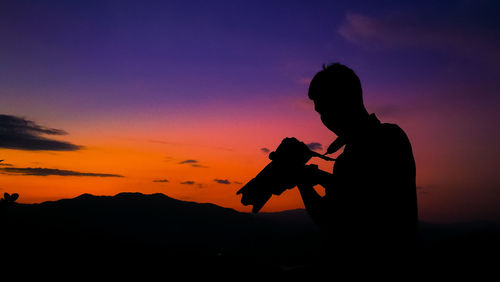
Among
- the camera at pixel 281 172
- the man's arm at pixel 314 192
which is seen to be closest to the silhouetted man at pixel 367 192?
the man's arm at pixel 314 192

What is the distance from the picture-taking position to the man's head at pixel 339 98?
2.40m

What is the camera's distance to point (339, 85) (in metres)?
2.42

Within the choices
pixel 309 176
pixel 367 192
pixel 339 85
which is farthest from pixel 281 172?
pixel 339 85

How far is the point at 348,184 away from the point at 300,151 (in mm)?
494

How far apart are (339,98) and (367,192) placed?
80 centimetres

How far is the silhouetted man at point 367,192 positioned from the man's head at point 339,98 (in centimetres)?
1

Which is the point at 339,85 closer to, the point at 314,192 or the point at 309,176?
the point at 309,176

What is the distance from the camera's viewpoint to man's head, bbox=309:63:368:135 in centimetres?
240

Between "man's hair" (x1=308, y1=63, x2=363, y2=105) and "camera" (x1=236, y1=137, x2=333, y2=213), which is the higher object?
"man's hair" (x1=308, y1=63, x2=363, y2=105)

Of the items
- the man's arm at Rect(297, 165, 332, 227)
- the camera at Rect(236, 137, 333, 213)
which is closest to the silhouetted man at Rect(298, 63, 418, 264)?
the man's arm at Rect(297, 165, 332, 227)

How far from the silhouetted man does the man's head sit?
11mm

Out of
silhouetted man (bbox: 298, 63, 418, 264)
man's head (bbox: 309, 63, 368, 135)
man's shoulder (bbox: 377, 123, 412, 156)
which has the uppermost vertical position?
man's head (bbox: 309, 63, 368, 135)

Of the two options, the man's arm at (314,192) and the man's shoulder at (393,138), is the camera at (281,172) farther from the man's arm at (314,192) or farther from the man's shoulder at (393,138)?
the man's shoulder at (393,138)

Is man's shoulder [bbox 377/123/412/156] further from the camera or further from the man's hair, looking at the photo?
the camera
